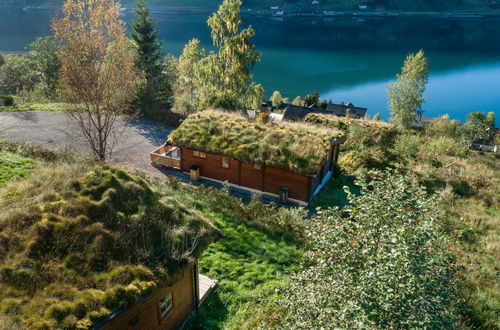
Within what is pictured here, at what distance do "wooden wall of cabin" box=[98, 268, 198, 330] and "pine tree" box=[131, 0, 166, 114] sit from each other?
24544 millimetres

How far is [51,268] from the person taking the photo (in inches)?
283

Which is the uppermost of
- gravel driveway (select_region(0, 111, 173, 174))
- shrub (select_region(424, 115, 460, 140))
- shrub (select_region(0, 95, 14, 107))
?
shrub (select_region(0, 95, 14, 107))

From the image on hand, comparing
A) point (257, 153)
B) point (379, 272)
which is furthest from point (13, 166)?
point (379, 272)

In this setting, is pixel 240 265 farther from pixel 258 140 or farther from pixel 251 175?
pixel 258 140

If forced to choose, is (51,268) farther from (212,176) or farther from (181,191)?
(212,176)

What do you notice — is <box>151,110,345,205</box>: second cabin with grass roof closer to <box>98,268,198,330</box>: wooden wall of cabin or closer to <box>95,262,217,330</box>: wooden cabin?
<box>95,262,217,330</box>: wooden cabin

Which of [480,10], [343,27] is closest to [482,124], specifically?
[343,27]

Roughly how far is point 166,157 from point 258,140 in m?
6.90

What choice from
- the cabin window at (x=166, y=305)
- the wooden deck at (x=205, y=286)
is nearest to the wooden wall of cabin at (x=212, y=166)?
the wooden deck at (x=205, y=286)

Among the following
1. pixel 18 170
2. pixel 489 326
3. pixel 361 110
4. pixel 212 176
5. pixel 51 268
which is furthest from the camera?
pixel 361 110

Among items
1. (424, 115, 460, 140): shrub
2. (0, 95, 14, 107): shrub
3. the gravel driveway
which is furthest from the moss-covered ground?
(424, 115, 460, 140): shrub

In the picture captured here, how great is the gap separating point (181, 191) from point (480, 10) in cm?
19399

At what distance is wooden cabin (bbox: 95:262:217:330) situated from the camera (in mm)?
7586

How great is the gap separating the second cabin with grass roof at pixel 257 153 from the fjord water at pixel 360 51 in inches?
1986
